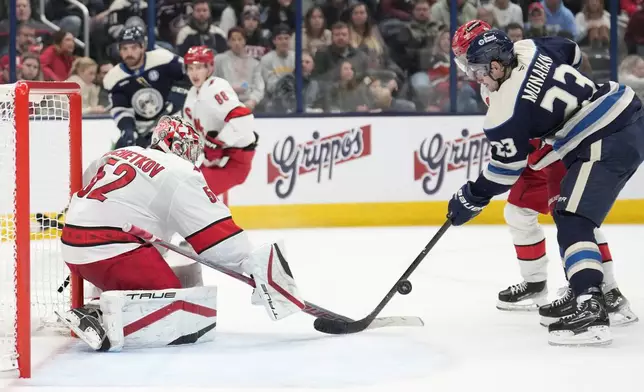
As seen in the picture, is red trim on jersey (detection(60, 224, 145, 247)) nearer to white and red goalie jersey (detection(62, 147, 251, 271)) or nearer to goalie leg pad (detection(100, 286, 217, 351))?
white and red goalie jersey (detection(62, 147, 251, 271))

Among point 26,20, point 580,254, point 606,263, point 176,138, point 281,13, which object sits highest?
point 281,13

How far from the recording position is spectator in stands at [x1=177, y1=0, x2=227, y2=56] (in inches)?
284

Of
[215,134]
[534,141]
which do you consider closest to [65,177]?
[215,134]

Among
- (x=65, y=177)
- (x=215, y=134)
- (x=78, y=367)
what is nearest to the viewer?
(x=78, y=367)

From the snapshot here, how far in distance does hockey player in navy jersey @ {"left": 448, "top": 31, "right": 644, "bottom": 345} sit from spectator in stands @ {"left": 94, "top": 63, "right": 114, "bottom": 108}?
3916mm

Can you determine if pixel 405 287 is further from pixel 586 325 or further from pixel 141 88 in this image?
pixel 141 88

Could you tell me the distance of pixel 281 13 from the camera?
727 cm

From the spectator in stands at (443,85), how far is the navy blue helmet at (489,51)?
12.6 ft

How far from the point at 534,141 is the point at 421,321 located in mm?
769

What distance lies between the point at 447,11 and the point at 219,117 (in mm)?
2366

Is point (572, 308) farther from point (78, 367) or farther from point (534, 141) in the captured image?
point (78, 367)

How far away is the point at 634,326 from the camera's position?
3701mm

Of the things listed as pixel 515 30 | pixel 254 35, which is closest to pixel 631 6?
pixel 515 30

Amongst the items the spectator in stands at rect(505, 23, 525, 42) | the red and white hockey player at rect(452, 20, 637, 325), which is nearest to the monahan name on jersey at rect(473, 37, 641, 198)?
the red and white hockey player at rect(452, 20, 637, 325)
